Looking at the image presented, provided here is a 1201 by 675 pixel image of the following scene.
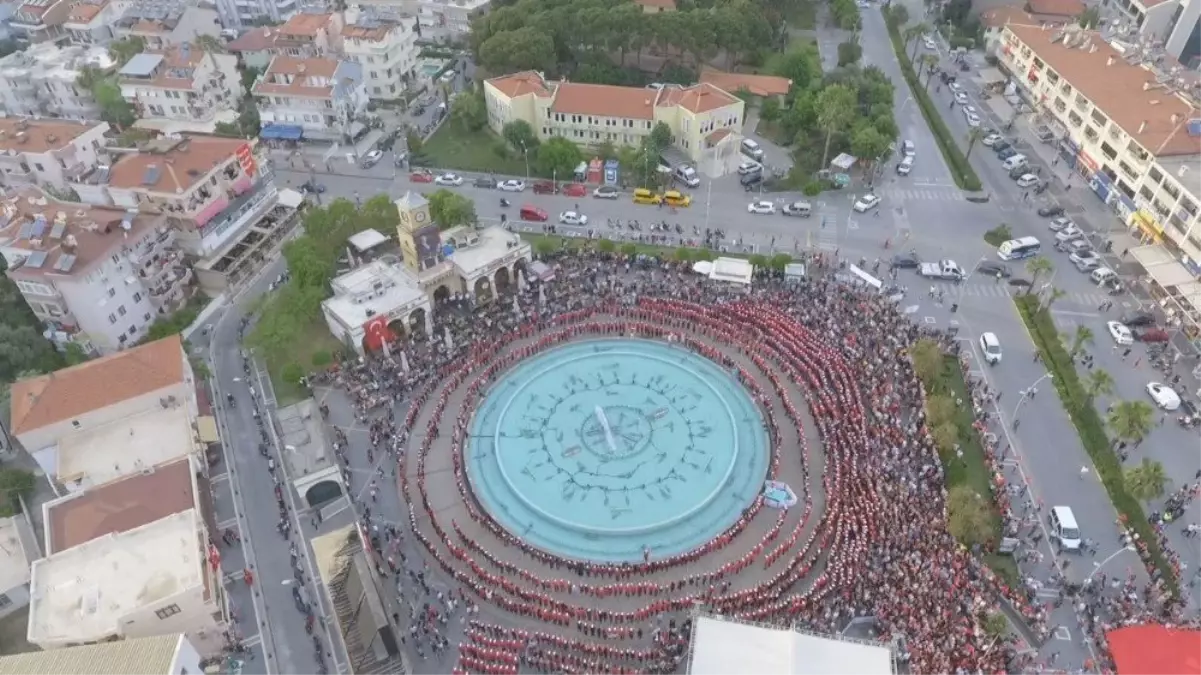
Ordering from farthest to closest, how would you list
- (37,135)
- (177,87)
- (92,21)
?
(92,21)
(177,87)
(37,135)

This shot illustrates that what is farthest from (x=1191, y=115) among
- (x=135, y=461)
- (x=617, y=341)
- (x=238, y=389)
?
(x=135, y=461)

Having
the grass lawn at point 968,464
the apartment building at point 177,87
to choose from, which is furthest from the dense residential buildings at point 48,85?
the grass lawn at point 968,464

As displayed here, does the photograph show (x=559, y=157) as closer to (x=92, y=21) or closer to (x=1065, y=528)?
(x=1065, y=528)

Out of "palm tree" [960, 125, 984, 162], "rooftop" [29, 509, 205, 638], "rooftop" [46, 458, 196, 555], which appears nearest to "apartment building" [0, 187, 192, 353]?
"rooftop" [46, 458, 196, 555]

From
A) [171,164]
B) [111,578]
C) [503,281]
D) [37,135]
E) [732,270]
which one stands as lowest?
[503,281]

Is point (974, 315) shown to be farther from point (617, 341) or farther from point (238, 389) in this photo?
point (238, 389)

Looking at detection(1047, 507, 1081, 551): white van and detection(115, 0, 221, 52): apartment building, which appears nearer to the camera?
detection(1047, 507, 1081, 551): white van

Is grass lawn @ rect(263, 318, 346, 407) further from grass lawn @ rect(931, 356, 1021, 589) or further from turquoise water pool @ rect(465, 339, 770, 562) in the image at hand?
grass lawn @ rect(931, 356, 1021, 589)

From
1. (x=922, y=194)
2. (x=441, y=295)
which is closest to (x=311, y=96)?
(x=441, y=295)
